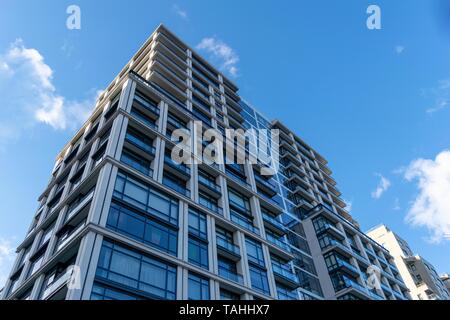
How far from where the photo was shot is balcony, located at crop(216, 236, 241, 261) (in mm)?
28531

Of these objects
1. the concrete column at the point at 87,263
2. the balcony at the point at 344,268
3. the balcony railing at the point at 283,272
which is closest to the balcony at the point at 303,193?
the balcony at the point at 344,268

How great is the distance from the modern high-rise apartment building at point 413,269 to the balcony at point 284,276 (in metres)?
32.0

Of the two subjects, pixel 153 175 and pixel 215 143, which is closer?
Answer: pixel 153 175

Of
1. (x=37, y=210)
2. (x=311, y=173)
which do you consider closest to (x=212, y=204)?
(x=37, y=210)

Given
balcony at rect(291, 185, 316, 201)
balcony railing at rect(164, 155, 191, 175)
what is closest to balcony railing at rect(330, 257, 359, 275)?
balcony at rect(291, 185, 316, 201)

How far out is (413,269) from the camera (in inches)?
2569

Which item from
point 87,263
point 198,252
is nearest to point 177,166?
point 198,252

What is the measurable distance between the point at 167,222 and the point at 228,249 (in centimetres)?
611

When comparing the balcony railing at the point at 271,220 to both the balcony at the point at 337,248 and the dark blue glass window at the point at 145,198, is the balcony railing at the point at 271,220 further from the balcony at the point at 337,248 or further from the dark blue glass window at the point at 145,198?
the dark blue glass window at the point at 145,198

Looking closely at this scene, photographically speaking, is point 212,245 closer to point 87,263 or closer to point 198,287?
point 198,287

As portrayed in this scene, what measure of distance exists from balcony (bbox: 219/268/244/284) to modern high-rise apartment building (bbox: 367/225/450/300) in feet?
132
